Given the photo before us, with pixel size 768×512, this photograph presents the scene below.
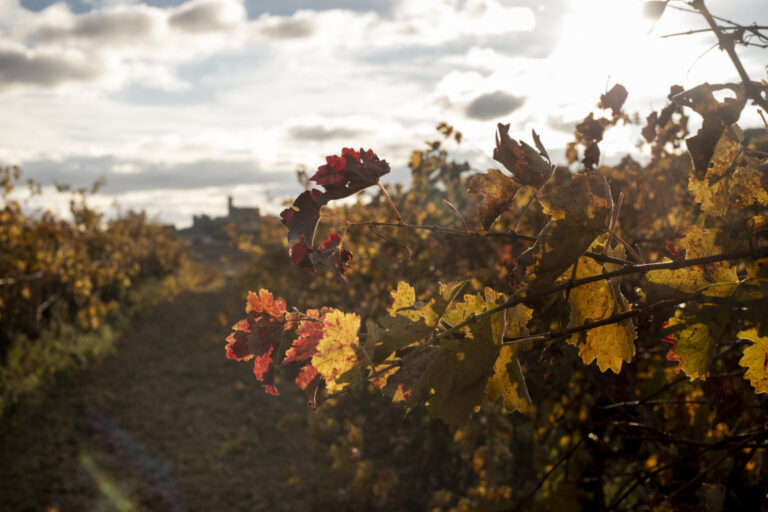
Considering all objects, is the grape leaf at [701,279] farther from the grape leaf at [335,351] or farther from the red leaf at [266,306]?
the red leaf at [266,306]

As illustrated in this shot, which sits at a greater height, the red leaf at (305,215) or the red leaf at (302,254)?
→ the red leaf at (305,215)

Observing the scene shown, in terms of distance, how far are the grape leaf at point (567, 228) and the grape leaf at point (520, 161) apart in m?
0.03

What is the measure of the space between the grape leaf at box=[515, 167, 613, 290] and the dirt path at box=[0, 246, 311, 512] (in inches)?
160

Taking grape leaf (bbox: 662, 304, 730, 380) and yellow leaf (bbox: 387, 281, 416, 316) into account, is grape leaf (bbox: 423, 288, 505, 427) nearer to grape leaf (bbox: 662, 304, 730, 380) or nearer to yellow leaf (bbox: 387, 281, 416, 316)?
yellow leaf (bbox: 387, 281, 416, 316)

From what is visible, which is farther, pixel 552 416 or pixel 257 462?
pixel 257 462

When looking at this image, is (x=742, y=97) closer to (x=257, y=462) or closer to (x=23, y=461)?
(x=257, y=462)

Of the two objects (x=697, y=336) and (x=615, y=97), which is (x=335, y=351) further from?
(x=615, y=97)

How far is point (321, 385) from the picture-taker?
933 millimetres

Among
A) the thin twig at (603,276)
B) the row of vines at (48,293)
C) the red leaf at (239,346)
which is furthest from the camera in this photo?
the row of vines at (48,293)

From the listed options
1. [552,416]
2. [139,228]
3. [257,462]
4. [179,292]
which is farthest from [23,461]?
[139,228]

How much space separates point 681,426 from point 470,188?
1855 millimetres

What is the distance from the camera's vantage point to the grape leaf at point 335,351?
804mm

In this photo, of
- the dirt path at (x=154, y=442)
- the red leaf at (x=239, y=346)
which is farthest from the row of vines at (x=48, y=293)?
the red leaf at (x=239, y=346)

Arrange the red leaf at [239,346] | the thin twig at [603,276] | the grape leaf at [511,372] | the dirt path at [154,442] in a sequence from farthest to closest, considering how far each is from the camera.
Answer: the dirt path at [154,442] < the red leaf at [239,346] < the grape leaf at [511,372] < the thin twig at [603,276]
